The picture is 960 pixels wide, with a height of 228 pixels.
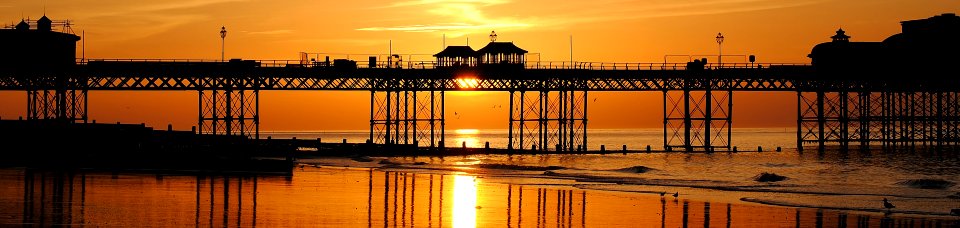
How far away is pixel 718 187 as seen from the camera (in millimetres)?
50875

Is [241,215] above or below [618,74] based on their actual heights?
below

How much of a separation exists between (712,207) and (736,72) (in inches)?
2368

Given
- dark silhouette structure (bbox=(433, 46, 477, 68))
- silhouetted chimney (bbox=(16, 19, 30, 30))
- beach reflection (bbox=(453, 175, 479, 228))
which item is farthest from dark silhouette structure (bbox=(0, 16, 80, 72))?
beach reflection (bbox=(453, 175, 479, 228))

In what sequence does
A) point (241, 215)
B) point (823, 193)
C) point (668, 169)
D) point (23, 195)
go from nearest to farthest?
1. point (241, 215)
2. point (23, 195)
3. point (823, 193)
4. point (668, 169)

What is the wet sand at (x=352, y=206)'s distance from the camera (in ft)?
98.3

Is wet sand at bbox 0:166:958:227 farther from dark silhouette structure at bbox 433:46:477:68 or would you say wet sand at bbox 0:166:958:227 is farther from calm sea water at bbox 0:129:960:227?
dark silhouette structure at bbox 433:46:477:68

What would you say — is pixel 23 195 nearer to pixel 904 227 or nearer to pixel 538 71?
pixel 904 227

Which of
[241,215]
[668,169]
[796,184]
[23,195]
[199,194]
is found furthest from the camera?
[668,169]

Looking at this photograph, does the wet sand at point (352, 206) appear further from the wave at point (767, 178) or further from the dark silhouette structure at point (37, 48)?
the dark silhouette structure at point (37, 48)

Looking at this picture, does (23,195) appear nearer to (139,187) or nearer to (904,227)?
(139,187)

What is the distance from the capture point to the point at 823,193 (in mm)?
47781

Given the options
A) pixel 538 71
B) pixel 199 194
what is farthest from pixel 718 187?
pixel 538 71

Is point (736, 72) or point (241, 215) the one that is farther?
point (736, 72)

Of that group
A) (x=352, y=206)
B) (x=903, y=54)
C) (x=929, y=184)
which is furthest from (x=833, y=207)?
(x=903, y=54)
